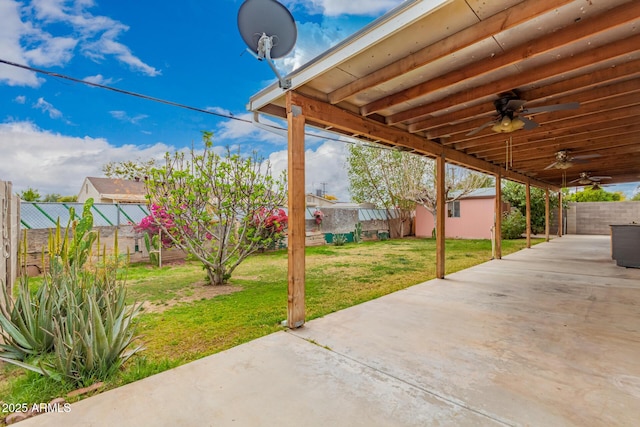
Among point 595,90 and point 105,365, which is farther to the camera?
point 595,90

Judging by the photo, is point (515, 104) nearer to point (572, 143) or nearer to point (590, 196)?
point (572, 143)

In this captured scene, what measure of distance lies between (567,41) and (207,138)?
4.69 meters

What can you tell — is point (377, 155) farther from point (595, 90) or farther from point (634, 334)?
point (634, 334)

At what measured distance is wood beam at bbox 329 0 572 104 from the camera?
2.18 meters

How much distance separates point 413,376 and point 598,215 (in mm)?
19436

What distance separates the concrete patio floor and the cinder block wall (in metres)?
15.5

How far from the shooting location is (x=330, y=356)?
260cm

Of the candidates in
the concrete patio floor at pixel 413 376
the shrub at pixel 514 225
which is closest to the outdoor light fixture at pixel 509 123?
the concrete patio floor at pixel 413 376

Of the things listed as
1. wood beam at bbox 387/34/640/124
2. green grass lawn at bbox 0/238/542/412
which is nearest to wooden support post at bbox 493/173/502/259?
green grass lawn at bbox 0/238/542/412

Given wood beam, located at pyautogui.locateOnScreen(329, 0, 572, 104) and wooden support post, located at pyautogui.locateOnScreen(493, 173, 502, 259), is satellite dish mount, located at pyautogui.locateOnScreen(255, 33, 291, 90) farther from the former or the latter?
wooden support post, located at pyautogui.locateOnScreen(493, 173, 502, 259)

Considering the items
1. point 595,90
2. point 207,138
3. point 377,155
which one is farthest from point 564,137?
point 377,155

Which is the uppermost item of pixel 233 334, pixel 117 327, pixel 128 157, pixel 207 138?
pixel 128 157

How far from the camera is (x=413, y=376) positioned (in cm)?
225

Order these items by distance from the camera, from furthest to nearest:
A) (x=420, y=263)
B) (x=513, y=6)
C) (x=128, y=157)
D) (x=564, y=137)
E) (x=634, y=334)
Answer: (x=128, y=157)
(x=420, y=263)
(x=564, y=137)
(x=634, y=334)
(x=513, y=6)
